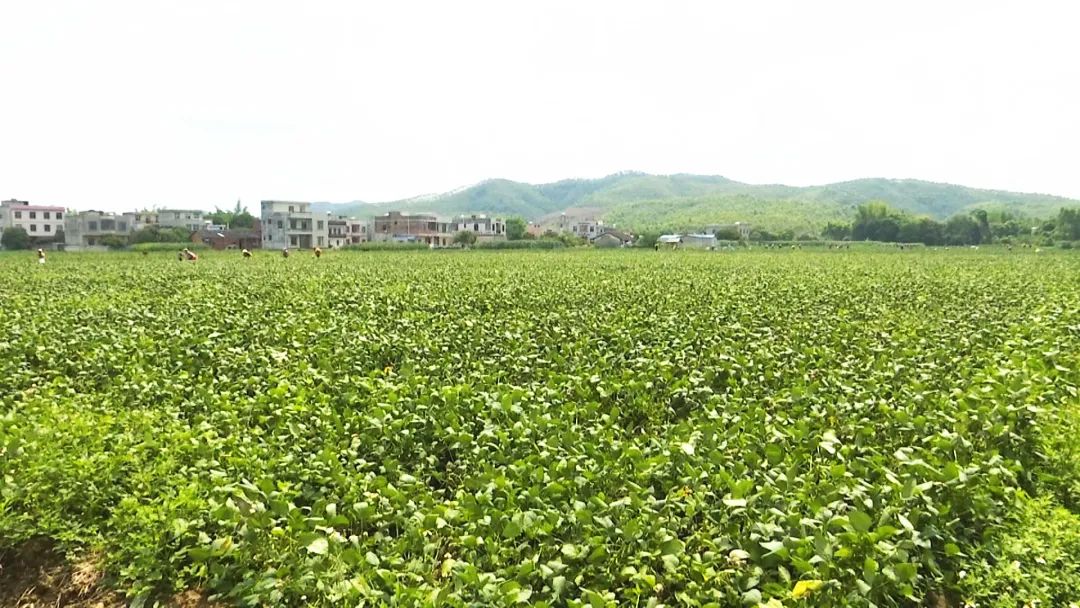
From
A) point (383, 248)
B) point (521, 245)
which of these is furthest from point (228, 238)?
point (521, 245)

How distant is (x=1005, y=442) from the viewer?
5609mm

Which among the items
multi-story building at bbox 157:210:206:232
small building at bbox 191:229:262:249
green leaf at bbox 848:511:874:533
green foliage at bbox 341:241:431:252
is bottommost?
green leaf at bbox 848:511:874:533

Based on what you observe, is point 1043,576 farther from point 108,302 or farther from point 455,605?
point 108,302

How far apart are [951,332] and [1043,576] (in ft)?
27.2

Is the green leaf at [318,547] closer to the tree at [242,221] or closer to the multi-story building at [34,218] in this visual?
the multi-story building at [34,218]

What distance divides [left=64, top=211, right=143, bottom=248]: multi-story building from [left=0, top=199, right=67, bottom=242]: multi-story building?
180 cm

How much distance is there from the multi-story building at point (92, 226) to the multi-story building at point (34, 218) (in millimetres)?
1797

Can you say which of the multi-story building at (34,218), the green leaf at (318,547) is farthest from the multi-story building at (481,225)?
the green leaf at (318,547)

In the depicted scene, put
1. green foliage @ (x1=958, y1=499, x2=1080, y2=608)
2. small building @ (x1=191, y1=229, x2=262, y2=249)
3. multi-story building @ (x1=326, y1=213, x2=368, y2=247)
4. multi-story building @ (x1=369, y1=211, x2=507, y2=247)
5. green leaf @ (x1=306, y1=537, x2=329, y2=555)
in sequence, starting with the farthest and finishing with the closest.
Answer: multi-story building @ (x1=369, y1=211, x2=507, y2=247)
multi-story building @ (x1=326, y1=213, x2=368, y2=247)
small building @ (x1=191, y1=229, x2=262, y2=249)
green leaf @ (x1=306, y1=537, x2=329, y2=555)
green foliage @ (x1=958, y1=499, x2=1080, y2=608)

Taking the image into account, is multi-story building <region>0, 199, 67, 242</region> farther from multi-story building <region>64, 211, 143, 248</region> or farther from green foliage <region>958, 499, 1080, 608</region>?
green foliage <region>958, 499, 1080, 608</region>

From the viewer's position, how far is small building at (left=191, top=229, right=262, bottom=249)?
84.2 metres

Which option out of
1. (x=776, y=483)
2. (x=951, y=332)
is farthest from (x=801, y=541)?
(x=951, y=332)

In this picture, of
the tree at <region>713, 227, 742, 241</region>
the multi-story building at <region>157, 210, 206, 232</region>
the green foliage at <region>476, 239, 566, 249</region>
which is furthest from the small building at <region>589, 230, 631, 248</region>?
the multi-story building at <region>157, 210, 206, 232</region>

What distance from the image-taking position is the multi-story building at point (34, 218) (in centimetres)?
9125
